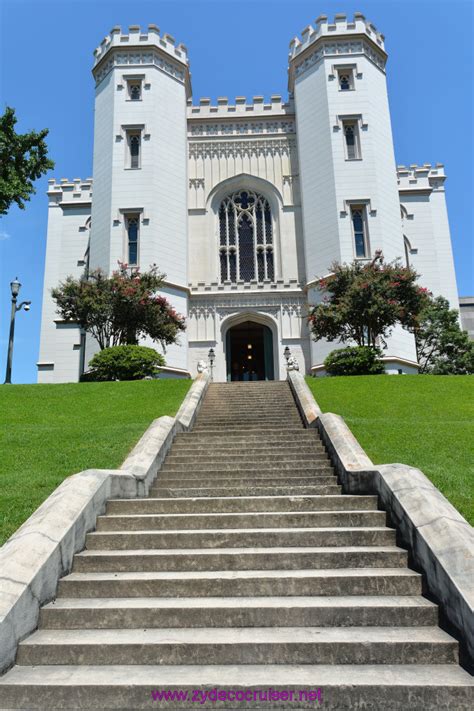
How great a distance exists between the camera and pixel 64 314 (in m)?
20.9

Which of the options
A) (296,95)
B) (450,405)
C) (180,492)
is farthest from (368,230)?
(180,492)

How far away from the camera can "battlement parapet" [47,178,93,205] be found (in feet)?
111

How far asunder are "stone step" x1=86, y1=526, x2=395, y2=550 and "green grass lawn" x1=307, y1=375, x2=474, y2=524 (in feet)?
3.92

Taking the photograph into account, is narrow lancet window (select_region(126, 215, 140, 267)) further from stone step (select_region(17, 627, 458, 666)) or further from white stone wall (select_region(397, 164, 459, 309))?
stone step (select_region(17, 627, 458, 666))

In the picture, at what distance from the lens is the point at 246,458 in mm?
7836

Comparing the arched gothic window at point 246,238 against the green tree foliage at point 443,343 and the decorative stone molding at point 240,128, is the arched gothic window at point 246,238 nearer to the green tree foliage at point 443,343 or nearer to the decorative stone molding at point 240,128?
the decorative stone molding at point 240,128

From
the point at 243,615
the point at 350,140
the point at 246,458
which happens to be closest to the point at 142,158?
the point at 350,140

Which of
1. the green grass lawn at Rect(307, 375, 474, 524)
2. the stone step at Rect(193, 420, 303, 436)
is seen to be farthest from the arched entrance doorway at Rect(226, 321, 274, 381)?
the stone step at Rect(193, 420, 303, 436)

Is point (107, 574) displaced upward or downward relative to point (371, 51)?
downward

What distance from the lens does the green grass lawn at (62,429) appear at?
20.9 ft

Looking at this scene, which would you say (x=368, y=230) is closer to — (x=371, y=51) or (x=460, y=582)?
(x=371, y=51)

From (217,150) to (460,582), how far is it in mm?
30733

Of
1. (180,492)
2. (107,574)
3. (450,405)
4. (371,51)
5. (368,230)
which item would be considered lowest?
(107,574)

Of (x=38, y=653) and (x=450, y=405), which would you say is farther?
(x=450, y=405)
